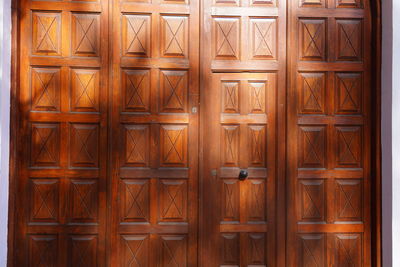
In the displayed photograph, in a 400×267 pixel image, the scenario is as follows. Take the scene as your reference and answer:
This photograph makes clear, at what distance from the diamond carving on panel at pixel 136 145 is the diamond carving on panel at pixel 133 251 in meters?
0.73

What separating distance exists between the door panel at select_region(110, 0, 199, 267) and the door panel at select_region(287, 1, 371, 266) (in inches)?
40.9

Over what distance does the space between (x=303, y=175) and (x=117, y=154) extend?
6.14 ft

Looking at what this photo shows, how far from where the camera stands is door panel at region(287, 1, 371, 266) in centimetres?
373

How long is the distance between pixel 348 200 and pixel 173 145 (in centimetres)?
186

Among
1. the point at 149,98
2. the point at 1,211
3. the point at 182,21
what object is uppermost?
the point at 182,21

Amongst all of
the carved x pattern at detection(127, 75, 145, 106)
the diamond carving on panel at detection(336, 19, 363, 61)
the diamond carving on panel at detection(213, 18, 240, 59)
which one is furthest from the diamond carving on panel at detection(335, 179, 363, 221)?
the carved x pattern at detection(127, 75, 145, 106)

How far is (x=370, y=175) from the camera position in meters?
3.78

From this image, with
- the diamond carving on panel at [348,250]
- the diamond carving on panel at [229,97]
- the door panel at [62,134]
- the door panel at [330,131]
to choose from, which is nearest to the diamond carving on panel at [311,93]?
the door panel at [330,131]

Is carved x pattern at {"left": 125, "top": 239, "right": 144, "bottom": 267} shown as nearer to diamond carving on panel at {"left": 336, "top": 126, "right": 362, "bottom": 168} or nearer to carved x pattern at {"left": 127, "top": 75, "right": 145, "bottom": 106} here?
carved x pattern at {"left": 127, "top": 75, "right": 145, "bottom": 106}

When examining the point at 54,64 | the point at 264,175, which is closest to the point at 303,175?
the point at 264,175

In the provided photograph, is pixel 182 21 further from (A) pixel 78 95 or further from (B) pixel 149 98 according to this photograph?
(A) pixel 78 95

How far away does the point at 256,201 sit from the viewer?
12.2ft

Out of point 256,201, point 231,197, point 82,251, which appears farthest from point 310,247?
point 82,251

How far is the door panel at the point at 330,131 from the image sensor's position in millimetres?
3734
